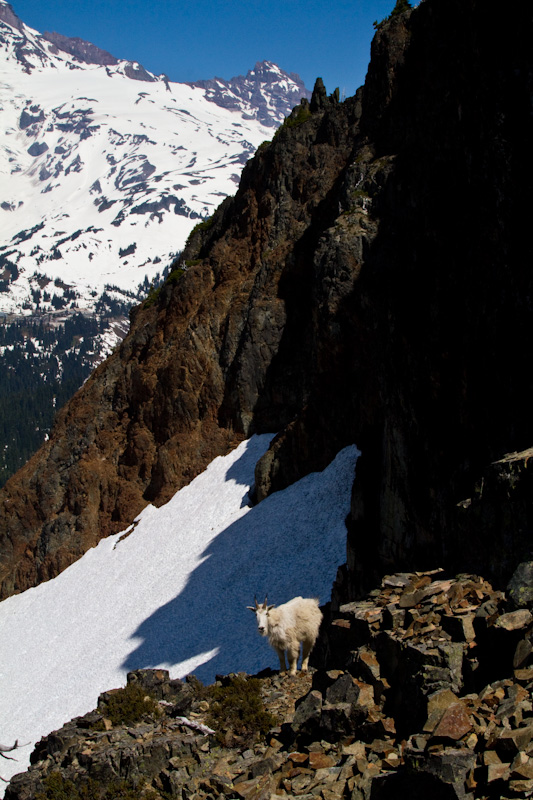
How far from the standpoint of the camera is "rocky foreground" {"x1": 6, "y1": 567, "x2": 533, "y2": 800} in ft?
25.1

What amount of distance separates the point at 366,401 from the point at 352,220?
12.2 metres

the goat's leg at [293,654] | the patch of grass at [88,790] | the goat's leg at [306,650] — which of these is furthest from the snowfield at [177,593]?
the patch of grass at [88,790]

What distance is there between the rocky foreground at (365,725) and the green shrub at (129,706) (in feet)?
0.17

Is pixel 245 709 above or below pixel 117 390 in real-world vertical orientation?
below

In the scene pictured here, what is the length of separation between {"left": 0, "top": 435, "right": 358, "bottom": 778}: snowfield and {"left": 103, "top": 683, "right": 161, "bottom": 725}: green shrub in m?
10.1

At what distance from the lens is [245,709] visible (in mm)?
13391

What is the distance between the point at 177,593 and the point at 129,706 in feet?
72.4

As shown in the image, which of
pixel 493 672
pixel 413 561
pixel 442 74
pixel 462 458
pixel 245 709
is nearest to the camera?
pixel 493 672

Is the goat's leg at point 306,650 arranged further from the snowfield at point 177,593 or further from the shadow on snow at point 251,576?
the shadow on snow at point 251,576

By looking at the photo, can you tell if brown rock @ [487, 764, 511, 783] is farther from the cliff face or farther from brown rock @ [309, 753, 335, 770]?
the cliff face

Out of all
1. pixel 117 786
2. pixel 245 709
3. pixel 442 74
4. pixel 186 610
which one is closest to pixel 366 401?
pixel 186 610

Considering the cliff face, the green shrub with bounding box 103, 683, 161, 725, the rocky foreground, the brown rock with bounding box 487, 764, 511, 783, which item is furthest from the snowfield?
the brown rock with bounding box 487, 764, 511, 783

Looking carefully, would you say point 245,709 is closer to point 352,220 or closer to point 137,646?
point 137,646

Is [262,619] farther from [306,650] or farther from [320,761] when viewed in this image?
[320,761]
